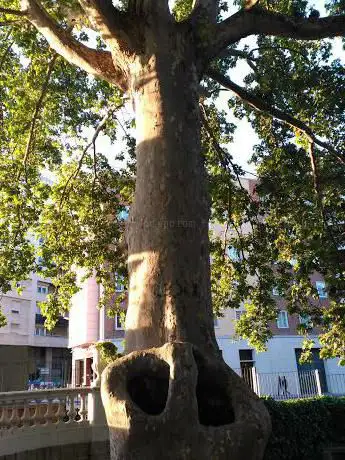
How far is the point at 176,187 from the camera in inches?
173

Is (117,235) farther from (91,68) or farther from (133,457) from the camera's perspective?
(133,457)

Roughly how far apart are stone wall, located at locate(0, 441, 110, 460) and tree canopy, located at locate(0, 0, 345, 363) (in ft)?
11.6

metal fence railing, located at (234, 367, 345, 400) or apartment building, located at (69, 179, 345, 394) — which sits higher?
apartment building, located at (69, 179, 345, 394)

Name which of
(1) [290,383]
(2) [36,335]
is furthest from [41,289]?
(1) [290,383]

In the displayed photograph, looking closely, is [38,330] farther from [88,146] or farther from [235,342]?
[88,146]

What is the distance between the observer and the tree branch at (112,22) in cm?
550

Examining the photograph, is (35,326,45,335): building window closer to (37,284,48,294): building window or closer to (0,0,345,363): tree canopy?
(37,284,48,294): building window

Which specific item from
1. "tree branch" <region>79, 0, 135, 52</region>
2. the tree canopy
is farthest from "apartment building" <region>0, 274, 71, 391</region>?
"tree branch" <region>79, 0, 135, 52</region>

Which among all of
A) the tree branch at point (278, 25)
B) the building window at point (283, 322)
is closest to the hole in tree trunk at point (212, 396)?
the tree branch at point (278, 25)

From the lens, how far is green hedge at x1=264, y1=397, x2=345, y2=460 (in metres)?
11.5

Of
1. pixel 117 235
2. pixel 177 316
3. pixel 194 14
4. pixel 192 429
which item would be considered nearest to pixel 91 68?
pixel 194 14

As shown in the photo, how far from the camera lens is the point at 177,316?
3.84 metres

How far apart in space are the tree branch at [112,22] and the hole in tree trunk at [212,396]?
3795mm

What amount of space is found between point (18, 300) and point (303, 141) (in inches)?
1638
